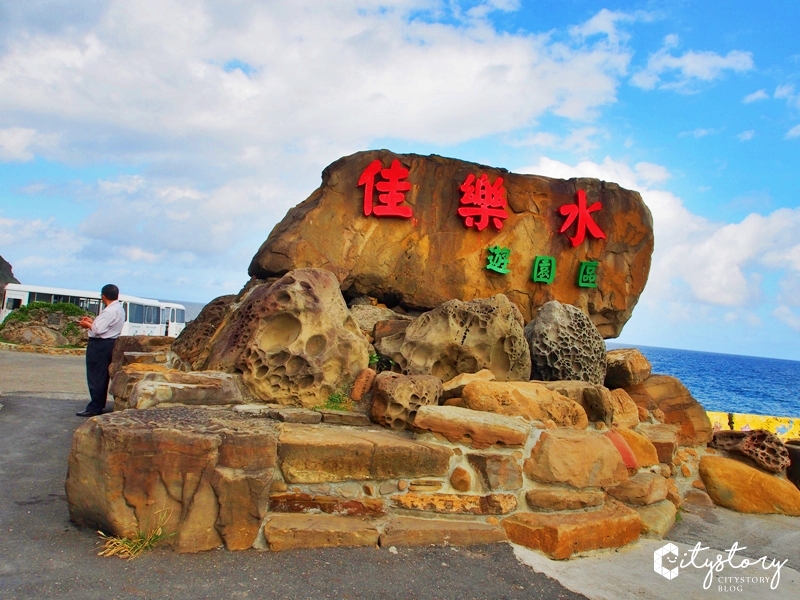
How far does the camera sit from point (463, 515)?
390 centimetres

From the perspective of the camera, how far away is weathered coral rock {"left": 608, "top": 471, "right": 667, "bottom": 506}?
4852 millimetres

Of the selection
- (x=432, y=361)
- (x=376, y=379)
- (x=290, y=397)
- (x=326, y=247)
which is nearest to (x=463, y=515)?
(x=376, y=379)

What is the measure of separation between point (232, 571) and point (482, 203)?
230 inches

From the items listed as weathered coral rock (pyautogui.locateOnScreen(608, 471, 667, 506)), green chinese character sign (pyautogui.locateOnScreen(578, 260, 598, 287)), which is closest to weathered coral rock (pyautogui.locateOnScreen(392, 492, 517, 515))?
weathered coral rock (pyautogui.locateOnScreen(608, 471, 667, 506))

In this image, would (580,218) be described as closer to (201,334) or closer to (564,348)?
(564,348)

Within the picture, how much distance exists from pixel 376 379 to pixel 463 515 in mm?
1246

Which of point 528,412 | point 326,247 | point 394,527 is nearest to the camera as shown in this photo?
point 394,527

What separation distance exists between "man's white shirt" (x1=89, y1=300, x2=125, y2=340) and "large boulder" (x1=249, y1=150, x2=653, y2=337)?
1601 mm

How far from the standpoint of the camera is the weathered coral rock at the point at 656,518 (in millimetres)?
4547

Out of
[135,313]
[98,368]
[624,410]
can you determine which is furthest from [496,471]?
[135,313]

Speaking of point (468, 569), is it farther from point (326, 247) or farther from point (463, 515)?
point (326, 247)

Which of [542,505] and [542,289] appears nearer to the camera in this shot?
[542,505]

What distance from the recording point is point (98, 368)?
630 centimetres

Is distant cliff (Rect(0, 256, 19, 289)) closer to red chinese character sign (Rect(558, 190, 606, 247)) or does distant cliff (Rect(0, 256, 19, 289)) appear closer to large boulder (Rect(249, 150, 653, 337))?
large boulder (Rect(249, 150, 653, 337))
